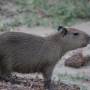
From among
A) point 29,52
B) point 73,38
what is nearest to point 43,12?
point 73,38

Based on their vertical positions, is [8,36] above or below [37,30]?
below

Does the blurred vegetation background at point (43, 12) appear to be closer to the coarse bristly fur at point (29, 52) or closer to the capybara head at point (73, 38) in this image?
the capybara head at point (73, 38)

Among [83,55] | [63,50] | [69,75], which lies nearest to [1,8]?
[83,55]

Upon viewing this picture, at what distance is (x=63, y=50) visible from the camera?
8.96 m

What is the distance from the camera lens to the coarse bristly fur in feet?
27.4

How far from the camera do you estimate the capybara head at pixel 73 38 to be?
8.98m

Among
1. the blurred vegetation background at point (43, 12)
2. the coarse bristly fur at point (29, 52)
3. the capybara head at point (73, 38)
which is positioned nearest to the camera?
the coarse bristly fur at point (29, 52)

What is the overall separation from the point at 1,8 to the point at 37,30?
2129 mm

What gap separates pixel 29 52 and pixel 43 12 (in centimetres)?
858

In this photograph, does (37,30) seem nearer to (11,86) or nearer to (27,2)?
(27,2)

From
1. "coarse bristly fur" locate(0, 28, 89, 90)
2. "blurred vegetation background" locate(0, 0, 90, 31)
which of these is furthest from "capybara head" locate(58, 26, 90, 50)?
"blurred vegetation background" locate(0, 0, 90, 31)

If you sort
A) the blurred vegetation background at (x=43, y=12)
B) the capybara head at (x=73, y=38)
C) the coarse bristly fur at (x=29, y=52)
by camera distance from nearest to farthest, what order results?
the coarse bristly fur at (x=29, y=52) < the capybara head at (x=73, y=38) < the blurred vegetation background at (x=43, y=12)

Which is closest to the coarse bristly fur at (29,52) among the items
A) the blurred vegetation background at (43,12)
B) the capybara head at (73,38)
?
the capybara head at (73,38)

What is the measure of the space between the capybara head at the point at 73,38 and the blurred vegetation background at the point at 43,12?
663cm
